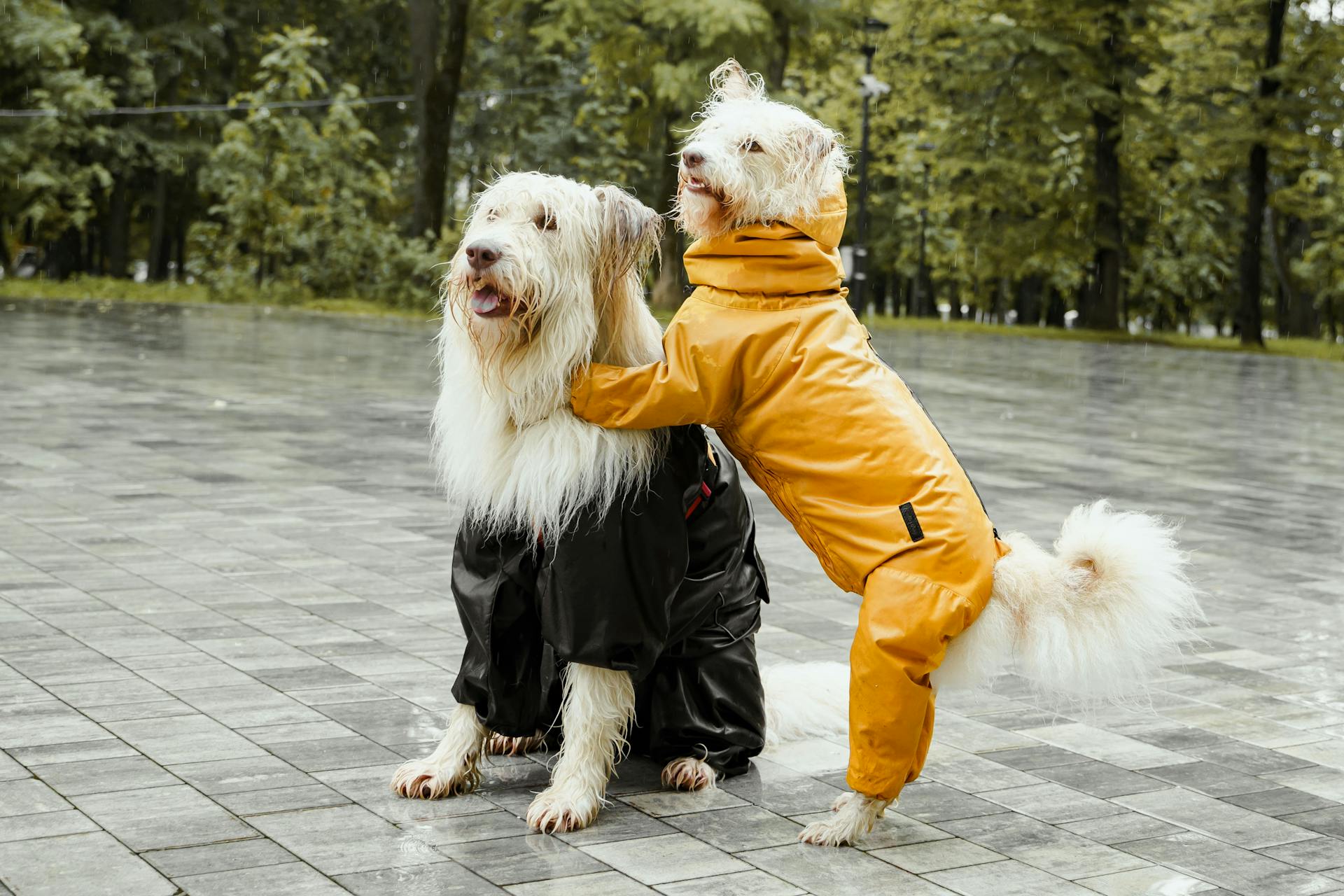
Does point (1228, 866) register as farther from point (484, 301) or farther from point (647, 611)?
point (484, 301)

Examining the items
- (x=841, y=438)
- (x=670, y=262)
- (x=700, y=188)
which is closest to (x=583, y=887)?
(x=841, y=438)

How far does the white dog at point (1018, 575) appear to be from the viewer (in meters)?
3.55

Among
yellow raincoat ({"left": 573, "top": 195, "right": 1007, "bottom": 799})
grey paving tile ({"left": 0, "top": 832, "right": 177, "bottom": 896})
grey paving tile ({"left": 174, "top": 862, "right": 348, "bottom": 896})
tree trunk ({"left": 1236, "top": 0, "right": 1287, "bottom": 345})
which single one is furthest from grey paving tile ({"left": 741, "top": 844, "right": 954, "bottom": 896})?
tree trunk ({"left": 1236, "top": 0, "right": 1287, "bottom": 345})

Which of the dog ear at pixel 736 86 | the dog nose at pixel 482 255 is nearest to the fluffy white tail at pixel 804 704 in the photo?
the dog nose at pixel 482 255

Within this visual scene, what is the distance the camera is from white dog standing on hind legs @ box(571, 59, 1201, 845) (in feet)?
11.7

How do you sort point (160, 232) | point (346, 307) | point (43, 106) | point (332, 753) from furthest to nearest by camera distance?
point (160, 232) < point (43, 106) < point (346, 307) < point (332, 753)

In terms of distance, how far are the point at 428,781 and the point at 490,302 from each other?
4.05ft

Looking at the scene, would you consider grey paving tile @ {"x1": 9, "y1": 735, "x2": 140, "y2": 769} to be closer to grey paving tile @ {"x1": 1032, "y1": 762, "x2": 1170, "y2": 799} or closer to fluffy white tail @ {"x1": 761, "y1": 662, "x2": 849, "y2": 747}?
fluffy white tail @ {"x1": 761, "y1": 662, "x2": 849, "y2": 747}

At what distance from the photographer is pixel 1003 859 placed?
3664 mm

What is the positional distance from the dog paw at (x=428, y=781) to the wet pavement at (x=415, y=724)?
Result: 4 centimetres

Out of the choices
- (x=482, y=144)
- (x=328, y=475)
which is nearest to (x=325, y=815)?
(x=328, y=475)

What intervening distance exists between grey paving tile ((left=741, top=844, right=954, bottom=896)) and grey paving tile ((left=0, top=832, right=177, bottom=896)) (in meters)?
1.33

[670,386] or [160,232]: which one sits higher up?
[160,232]

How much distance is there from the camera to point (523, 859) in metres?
3.53
